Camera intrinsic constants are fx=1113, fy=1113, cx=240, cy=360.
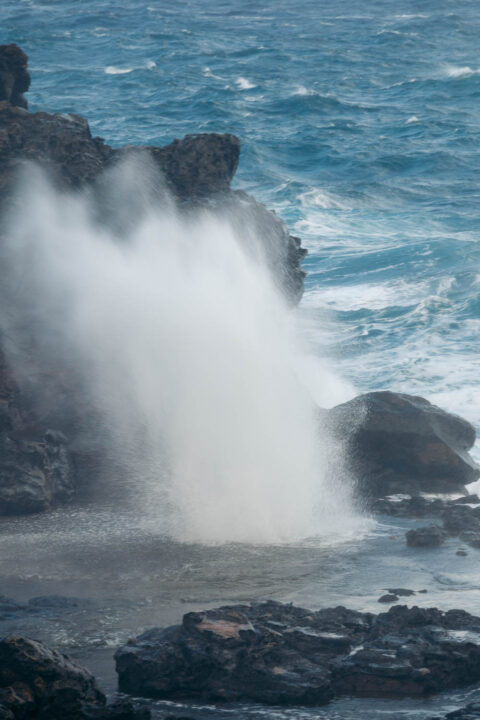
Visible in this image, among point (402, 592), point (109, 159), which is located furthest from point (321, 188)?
point (402, 592)

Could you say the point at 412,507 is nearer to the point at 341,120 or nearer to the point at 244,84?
the point at 341,120

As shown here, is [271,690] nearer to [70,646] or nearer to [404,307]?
[70,646]

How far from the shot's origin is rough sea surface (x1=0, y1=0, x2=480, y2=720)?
17.5m

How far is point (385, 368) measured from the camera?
33.1m

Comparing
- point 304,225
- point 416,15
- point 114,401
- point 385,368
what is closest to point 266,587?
point 114,401

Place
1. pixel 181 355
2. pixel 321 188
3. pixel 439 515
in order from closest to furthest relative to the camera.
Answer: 1. pixel 439 515
2. pixel 181 355
3. pixel 321 188

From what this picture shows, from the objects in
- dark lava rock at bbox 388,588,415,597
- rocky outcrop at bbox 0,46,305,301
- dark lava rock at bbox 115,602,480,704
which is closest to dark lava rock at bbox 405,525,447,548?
dark lava rock at bbox 388,588,415,597

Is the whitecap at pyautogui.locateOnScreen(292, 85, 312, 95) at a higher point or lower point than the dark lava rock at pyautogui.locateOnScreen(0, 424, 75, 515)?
higher

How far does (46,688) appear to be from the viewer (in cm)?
1246

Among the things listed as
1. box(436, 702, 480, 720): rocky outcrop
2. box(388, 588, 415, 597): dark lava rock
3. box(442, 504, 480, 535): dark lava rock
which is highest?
box(436, 702, 480, 720): rocky outcrop

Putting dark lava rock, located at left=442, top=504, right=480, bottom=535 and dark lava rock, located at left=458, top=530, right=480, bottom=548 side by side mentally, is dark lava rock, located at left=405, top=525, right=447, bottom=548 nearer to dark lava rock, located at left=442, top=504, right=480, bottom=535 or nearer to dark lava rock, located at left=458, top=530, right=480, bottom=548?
dark lava rock, located at left=458, top=530, right=480, bottom=548

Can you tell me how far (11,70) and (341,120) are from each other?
38.8 metres

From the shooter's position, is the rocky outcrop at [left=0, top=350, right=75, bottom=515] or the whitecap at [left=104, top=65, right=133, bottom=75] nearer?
the rocky outcrop at [left=0, top=350, right=75, bottom=515]

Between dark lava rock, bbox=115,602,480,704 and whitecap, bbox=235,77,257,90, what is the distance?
61.5m
